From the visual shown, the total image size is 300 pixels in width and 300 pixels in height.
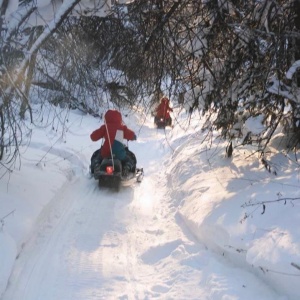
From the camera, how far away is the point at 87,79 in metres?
6.32

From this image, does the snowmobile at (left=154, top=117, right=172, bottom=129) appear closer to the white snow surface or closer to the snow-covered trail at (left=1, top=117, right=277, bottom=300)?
the white snow surface

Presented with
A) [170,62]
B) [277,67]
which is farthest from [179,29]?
[277,67]

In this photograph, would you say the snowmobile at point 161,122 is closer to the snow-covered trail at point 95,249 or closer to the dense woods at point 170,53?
the snow-covered trail at point 95,249

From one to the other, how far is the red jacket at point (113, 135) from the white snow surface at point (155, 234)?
0.77 m

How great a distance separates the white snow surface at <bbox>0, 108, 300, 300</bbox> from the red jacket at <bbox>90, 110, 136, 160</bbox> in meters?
0.77

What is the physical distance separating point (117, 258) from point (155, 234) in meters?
0.96

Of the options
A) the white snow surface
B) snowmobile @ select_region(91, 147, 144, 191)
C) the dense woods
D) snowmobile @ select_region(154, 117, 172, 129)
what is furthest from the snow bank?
snowmobile @ select_region(154, 117, 172, 129)

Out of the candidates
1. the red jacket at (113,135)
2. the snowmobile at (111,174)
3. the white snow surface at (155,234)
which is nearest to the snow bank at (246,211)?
the white snow surface at (155,234)

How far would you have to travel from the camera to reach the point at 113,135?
834cm

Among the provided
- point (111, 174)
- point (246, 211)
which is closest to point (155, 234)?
point (246, 211)

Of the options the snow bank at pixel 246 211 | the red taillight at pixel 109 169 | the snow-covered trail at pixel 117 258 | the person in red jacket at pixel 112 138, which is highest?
the person in red jacket at pixel 112 138

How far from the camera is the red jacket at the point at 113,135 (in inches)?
327

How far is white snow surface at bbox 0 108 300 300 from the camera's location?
415cm

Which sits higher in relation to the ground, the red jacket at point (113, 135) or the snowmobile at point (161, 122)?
the red jacket at point (113, 135)
